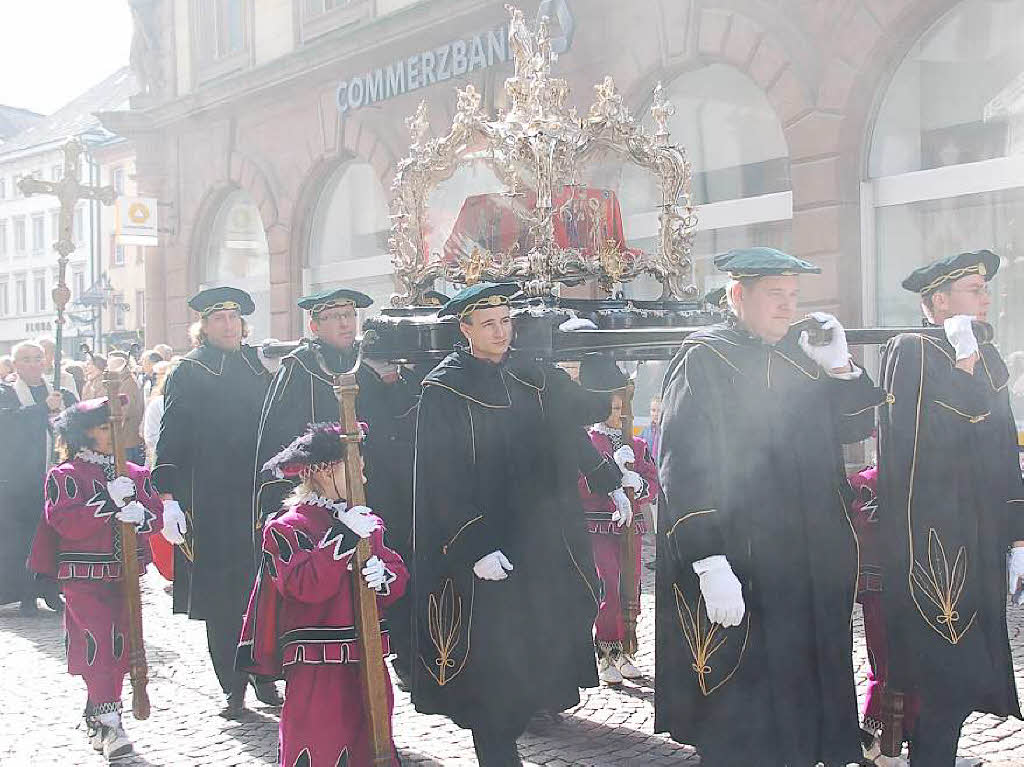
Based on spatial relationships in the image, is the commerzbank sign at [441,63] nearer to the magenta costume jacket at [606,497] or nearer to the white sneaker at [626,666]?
the magenta costume jacket at [606,497]

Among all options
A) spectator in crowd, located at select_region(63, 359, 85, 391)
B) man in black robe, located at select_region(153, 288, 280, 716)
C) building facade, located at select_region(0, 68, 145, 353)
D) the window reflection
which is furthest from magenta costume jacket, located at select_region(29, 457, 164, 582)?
Answer: building facade, located at select_region(0, 68, 145, 353)

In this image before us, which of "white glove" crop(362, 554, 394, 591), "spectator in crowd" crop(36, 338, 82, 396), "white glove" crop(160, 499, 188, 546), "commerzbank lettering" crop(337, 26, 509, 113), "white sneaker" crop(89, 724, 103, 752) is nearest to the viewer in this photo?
"white glove" crop(362, 554, 394, 591)

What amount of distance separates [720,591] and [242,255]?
611 inches

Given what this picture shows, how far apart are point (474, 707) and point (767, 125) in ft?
26.4

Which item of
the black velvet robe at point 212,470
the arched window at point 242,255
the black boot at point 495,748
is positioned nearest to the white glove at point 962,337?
the black boot at point 495,748

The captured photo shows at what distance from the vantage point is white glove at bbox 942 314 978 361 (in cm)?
437

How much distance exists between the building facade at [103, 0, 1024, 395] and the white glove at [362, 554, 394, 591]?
354cm

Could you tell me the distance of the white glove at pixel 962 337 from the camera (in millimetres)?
4367

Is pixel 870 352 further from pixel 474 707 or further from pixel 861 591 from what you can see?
pixel 474 707

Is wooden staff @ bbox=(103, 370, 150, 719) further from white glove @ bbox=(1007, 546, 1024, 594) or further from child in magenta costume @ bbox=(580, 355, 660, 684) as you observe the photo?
white glove @ bbox=(1007, 546, 1024, 594)

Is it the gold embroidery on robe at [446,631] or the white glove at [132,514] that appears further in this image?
the white glove at [132,514]

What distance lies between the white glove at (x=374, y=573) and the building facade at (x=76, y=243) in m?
29.1

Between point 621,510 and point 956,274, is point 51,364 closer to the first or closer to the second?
point 621,510

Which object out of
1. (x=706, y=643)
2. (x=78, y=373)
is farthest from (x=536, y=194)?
(x=78, y=373)
